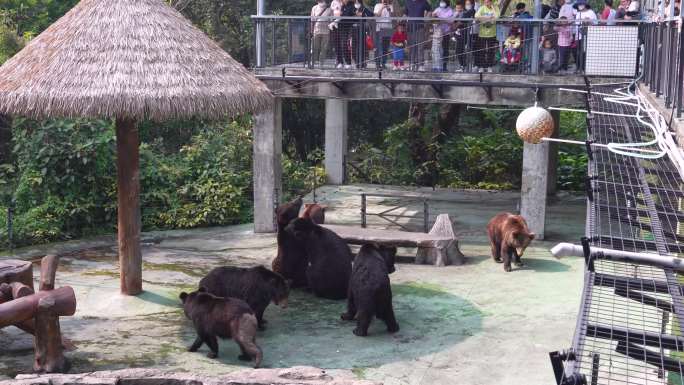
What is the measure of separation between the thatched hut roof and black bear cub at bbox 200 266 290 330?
231cm

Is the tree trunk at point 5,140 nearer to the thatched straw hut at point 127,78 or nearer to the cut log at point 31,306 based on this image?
the thatched straw hut at point 127,78

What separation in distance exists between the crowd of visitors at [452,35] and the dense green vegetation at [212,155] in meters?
3.99

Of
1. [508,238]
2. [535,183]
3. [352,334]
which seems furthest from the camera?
[535,183]

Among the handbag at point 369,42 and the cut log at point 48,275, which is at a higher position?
the handbag at point 369,42

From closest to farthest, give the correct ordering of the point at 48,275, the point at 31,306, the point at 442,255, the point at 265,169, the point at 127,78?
the point at 31,306 → the point at 48,275 → the point at 127,78 → the point at 442,255 → the point at 265,169

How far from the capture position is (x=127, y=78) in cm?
1189

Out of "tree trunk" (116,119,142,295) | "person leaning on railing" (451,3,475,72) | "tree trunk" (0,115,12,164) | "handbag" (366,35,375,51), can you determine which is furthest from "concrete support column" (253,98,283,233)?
"tree trunk" (0,115,12,164)

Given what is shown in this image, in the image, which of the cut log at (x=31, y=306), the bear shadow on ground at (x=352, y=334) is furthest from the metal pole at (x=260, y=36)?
the cut log at (x=31, y=306)

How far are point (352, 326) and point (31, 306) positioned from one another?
159 inches

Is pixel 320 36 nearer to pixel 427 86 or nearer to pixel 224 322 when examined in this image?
pixel 427 86

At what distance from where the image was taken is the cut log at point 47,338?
9.58 m

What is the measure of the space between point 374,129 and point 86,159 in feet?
34.4

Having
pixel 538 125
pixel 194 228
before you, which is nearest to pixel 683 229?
pixel 538 125

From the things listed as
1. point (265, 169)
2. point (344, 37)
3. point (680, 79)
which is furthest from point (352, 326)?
point (344, 37)
